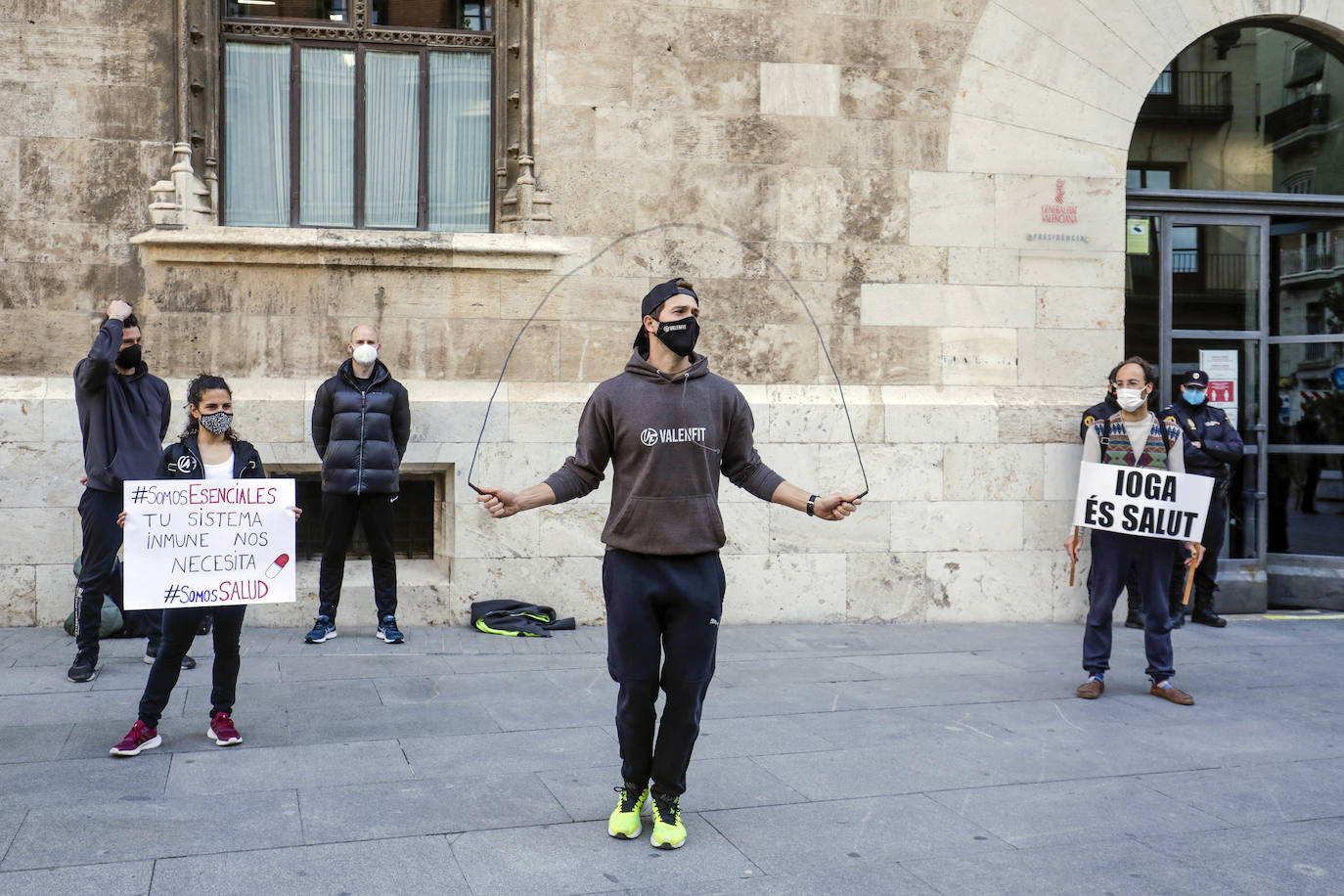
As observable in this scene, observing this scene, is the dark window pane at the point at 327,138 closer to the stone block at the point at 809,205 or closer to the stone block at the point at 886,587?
the stone block at the point at 809,205

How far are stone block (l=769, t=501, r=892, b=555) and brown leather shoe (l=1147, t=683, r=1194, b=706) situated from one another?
8.64ft

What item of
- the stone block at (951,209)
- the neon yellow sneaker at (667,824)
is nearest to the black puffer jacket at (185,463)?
the neon yellow sneaker at (667,824)

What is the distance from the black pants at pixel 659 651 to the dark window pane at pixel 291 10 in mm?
6361

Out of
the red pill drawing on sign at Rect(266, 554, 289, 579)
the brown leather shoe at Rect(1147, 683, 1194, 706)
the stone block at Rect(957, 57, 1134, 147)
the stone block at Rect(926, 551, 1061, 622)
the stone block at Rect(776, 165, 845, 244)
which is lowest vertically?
the brown leather shoe at Rect(1147, 683, 1194, 706)

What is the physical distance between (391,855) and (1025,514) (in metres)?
6.58

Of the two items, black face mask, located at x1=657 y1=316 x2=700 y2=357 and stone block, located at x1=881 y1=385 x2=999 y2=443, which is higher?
black face mask, located at x1=657 y1=316 x2=700 y2=357

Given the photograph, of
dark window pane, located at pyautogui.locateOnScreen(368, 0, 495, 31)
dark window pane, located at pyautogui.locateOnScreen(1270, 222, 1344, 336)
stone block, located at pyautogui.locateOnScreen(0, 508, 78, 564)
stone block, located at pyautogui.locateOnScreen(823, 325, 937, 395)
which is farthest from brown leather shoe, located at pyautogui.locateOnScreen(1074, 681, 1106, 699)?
stone block, located at pyautogui.locateOnScreen(0, 508, 78, 564)

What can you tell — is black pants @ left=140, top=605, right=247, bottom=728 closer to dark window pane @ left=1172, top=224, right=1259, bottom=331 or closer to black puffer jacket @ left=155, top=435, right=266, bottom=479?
black puffer jacket @ left=155, top=435, right=266, bottom=479

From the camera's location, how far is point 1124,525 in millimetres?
7168

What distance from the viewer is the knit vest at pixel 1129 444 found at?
7.26 meters

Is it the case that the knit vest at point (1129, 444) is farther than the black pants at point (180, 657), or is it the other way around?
the knit vest at point (1129, 444)

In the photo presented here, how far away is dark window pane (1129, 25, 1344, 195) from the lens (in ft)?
34.0

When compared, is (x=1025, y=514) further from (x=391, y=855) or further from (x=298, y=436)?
(x=391, y=855)

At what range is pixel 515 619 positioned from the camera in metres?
8.77
